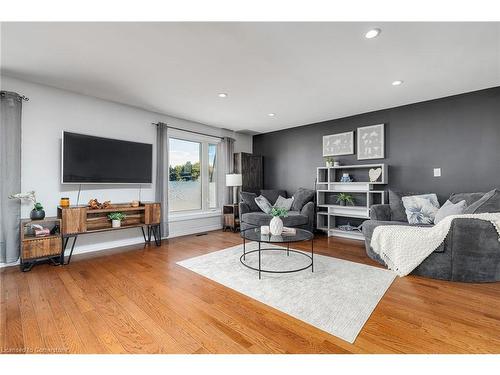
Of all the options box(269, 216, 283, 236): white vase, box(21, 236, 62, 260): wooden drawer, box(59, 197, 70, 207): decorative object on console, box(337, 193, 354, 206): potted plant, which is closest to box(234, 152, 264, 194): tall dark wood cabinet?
box(337, 193, 354, 206): potted plant

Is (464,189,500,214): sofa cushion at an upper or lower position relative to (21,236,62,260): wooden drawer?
upper

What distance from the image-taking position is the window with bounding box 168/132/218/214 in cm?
485

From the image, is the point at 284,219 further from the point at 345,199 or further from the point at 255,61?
the point at 255,61

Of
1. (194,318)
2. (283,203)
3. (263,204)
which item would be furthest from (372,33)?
(283,203)

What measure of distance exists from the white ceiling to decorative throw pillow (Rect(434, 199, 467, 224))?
161 cm

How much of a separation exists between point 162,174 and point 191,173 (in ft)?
2.81

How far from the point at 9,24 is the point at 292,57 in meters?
2.49

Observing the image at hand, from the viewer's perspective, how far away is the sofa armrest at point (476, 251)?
2402 mm

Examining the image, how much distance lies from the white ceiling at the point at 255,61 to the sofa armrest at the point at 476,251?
1.78 metres

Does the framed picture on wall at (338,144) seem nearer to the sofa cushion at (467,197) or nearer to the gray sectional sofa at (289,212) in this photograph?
the gray sectional sofa at (289,212)

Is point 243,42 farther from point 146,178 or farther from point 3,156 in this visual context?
point 3,156

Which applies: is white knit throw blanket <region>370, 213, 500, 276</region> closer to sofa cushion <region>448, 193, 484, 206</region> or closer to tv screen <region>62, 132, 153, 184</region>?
sofa cushion <region>448, 193, 484, 206</region>

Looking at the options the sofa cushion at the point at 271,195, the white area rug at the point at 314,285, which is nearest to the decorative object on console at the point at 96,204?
the white area rug at the point at 314,285

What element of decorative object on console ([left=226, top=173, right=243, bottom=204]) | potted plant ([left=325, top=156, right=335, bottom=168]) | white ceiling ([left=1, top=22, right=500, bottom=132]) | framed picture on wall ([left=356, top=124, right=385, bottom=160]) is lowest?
decorative object on console ([left=226, top=173, right=243, bottom=204])
